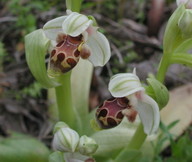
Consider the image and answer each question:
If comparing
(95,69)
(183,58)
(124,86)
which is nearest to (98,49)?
(124,86)

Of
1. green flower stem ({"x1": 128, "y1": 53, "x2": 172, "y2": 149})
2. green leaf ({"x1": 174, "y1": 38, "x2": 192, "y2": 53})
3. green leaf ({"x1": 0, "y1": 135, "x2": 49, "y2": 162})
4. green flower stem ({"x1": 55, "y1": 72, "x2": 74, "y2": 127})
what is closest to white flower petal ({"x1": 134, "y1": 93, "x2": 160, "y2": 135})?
green flower stem ({"x1": 128, "y1": 53, "x2": 172, "y2": 149})

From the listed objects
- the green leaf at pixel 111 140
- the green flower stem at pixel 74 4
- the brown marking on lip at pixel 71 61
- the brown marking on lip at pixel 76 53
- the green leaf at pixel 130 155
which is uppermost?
the green flower stem at pixel 74 4

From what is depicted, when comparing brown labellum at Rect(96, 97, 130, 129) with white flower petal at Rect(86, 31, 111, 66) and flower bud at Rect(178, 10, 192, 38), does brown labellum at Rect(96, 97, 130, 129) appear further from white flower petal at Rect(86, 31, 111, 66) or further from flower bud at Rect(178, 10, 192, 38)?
flower bud at Rect(178, 10, 192, 38)

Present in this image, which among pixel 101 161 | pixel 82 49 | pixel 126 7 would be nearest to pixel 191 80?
pixel 126 7

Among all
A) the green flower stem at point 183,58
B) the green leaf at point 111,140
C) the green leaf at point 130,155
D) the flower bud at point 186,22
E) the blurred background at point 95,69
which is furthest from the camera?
the blurred background at point 95,69

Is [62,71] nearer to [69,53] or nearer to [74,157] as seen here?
[69,53]

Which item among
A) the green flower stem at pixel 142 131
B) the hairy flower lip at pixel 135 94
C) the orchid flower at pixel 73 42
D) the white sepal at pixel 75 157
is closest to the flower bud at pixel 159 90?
the hairy flower lip at pixel 135 94

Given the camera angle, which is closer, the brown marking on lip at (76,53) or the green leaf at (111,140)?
the brown marking on lip at (76,53)

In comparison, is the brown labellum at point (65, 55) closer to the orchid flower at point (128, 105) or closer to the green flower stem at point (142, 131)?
the orchid flower at point (128, 105)
